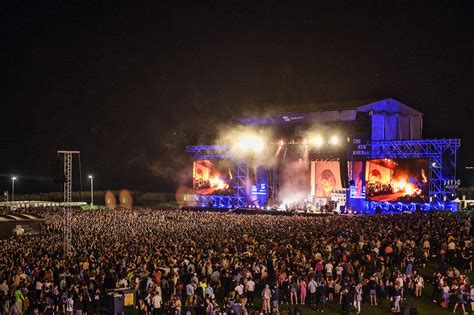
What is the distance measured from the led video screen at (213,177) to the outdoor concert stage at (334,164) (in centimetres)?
9

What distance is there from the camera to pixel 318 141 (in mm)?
46688

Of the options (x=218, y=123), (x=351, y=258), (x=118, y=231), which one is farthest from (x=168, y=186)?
(x=351, y=258)

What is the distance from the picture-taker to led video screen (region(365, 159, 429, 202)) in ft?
134

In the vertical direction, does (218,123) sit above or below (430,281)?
above

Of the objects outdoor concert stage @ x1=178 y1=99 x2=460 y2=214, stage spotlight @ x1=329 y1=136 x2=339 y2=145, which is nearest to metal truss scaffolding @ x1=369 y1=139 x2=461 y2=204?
outdoor concert stage @ x1=178 y1=99 x2=460 y2=214

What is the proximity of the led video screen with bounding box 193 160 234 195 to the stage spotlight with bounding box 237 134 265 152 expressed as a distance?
7.59 ft

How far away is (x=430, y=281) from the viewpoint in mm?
19219

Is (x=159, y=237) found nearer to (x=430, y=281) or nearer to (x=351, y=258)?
(x=351, y=258)

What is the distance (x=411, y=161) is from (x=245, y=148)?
15129 millimetres

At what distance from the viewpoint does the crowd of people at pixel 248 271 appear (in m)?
15.3

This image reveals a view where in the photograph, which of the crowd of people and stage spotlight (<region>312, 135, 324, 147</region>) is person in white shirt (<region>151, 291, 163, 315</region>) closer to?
the crowd of people

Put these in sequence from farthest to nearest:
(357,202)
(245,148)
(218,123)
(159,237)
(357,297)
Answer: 1. (218,123)
2. (245,148)
3. (357,202)
4. (159,237)
5. (357,297)

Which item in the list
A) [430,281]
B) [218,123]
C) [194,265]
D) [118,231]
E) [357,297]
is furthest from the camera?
[218,123]

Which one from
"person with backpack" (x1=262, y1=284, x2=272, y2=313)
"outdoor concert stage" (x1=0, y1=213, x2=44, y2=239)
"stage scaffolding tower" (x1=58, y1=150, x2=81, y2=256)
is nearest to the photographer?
"person with backpack" (x1=262, y1=284, x2=272, y2=313)
